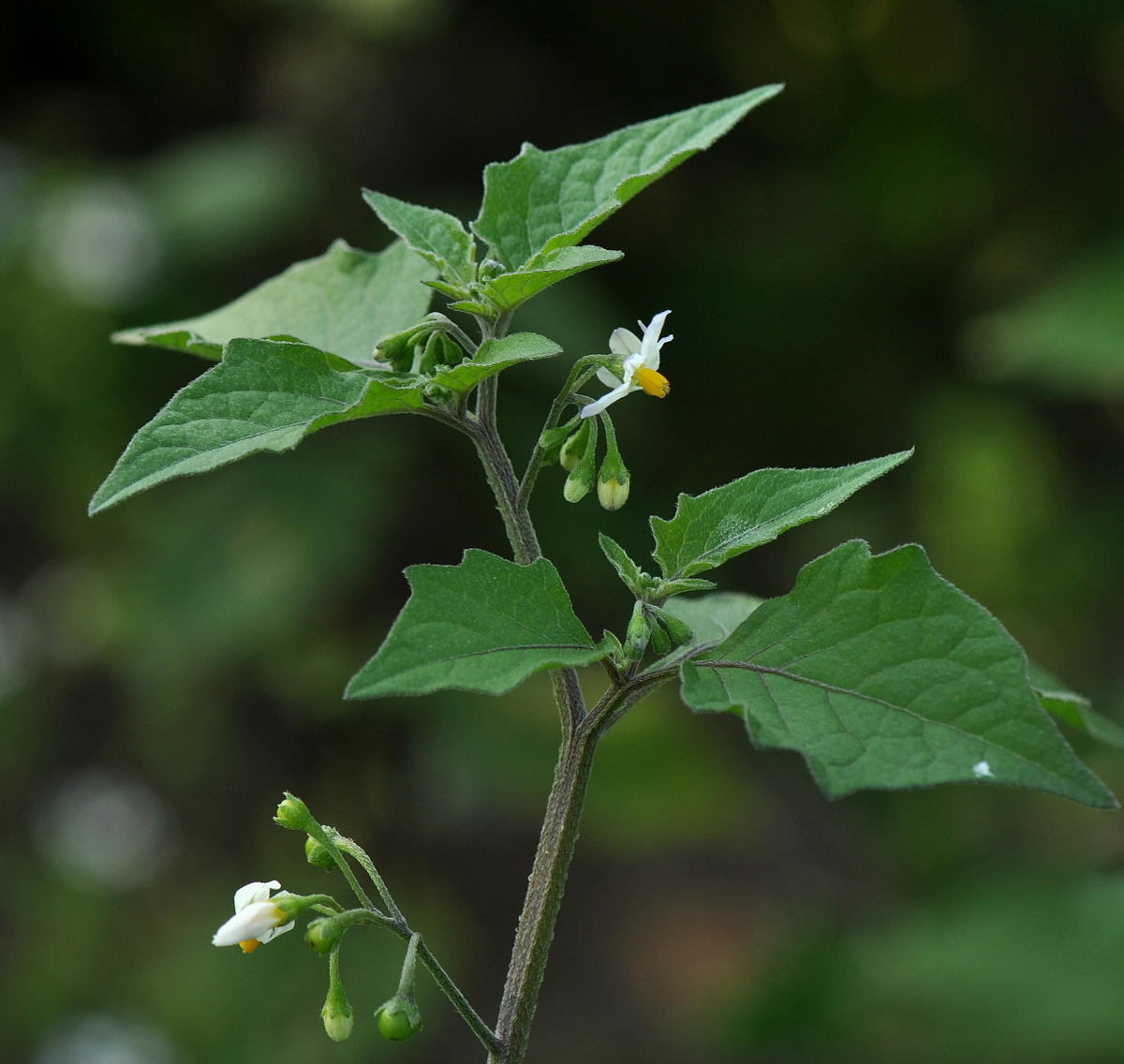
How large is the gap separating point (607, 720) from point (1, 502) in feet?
13.4

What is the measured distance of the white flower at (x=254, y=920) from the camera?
2.21 ft

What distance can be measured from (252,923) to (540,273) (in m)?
0.42

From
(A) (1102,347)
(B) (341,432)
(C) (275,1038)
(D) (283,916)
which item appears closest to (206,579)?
(B) (341,432)

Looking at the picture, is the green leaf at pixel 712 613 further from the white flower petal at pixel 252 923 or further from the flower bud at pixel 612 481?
the white flower petal at pixel 252 923

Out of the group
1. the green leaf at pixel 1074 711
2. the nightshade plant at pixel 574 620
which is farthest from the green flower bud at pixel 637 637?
the green leaf at pixel 1074 711

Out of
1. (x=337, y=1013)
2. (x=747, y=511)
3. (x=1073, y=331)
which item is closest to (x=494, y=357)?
(x=747, y=511)

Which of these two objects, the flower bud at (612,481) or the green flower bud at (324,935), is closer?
the green flower bud at (324,935)

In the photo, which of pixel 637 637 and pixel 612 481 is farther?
pixel 612 481

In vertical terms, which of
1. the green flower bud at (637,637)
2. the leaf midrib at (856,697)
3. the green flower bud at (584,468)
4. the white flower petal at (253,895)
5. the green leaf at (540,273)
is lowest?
the white flower petal at (253,895)

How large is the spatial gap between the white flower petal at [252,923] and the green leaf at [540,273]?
0.40m

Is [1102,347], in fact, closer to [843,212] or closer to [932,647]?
[843,212]

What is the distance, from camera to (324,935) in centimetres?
65

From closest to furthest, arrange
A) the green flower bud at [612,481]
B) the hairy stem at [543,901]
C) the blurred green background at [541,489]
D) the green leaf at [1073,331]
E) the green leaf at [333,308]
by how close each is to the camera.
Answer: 1. the hairy stem at [543,901]
2. the green flower bud at [612,481]
3. the green leaf at [333,308]
4. the green leaf at [1073,331]
5. the blurred green background at [541,489]

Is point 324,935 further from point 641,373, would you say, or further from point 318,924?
point 641,373
